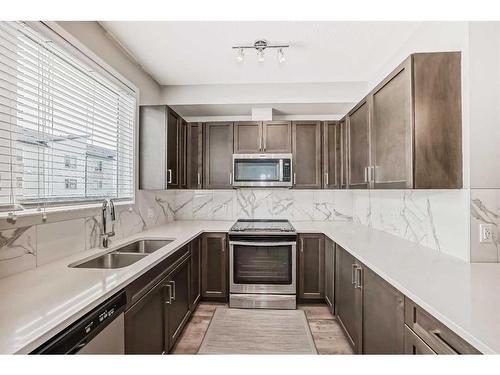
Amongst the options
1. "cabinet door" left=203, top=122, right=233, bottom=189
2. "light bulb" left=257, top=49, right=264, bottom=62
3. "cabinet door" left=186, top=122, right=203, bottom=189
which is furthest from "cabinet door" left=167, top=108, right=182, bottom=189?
"light bulb" left=257, top=49, right=264, bottom=62

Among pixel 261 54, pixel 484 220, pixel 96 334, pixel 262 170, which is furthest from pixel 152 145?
pixel 484 220

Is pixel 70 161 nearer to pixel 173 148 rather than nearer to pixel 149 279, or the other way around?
pixel 149 279

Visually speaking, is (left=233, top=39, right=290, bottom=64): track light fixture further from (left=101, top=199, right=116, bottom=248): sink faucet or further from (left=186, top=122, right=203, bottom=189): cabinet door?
(left=101, top=199, right=116, bottom=248): sink faucet

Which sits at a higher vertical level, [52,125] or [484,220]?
[52,125]

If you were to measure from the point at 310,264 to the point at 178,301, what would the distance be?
1451mm

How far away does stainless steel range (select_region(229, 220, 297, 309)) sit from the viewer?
9.54ft

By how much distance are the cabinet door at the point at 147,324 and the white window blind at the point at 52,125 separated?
81 centimetres

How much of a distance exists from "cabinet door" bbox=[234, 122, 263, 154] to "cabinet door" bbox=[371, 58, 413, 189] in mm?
1517

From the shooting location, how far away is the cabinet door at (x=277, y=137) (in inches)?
134

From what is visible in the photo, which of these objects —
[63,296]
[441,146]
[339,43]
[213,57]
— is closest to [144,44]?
[213,57]

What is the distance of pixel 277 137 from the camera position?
342 cm

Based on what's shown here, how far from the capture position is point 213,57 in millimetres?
2658

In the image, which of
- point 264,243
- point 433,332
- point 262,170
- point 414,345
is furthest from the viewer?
point 262,170
